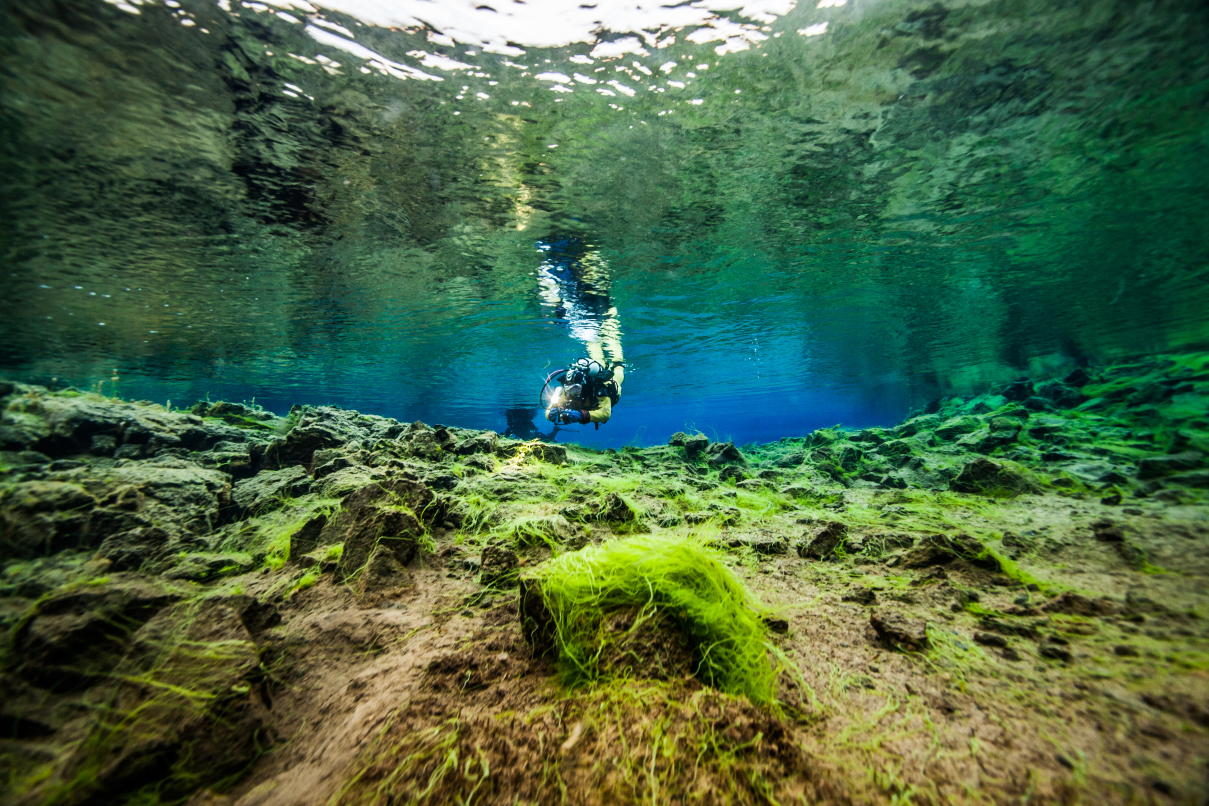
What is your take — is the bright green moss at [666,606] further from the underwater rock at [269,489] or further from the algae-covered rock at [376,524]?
the underwater rock at [269,489]

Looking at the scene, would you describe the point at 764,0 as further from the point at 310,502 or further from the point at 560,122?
the point at 310,502

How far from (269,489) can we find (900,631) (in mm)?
6187

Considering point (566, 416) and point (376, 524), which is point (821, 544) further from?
point (566, 416)

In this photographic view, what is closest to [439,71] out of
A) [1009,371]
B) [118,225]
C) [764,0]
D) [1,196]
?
[764,0]

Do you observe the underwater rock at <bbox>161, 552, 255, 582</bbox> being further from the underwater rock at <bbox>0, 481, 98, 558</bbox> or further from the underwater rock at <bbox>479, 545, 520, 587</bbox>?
the underwater rock at <bbox>479, 545, 520, 587</bbox>

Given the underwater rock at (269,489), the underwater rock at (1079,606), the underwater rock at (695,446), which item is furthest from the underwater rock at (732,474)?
the underwater rock at (269,489)

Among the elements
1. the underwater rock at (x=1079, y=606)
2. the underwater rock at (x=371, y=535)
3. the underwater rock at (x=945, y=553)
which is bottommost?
the underwater rock at (x=945, y=553)

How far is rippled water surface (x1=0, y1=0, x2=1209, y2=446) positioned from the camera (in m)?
5.65

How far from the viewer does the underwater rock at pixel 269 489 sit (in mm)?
4422

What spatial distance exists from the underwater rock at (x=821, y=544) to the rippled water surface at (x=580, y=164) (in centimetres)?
621

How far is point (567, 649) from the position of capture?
76.5 inches

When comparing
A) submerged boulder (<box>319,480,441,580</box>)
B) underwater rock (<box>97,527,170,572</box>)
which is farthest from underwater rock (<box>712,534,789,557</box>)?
underwater rock (<box>97,527,170,572</box>)

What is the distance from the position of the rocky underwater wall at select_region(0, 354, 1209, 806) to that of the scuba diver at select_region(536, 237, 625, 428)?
7.15 m

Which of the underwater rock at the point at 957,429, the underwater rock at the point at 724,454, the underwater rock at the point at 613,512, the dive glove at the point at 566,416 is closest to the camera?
the underwater rock at the point at 613,512
